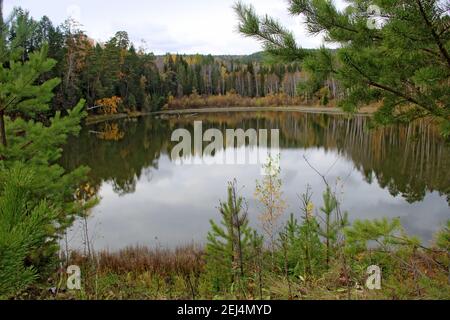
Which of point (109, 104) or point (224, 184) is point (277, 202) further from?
point (109, 104)

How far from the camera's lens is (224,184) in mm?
17109

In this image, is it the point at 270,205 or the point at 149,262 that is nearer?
the point at 149,262

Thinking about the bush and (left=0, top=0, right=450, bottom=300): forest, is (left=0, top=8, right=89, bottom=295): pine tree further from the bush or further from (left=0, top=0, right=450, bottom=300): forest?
the bush

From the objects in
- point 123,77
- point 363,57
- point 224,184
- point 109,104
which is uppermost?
point 123,77

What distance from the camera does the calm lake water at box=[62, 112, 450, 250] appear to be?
12.0m

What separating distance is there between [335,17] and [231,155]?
21796mm

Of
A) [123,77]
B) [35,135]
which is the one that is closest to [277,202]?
[35,135]

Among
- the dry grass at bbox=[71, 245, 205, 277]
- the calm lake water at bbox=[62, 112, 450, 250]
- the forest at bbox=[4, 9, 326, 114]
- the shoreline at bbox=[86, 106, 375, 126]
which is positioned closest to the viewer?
the dry grass at bbox=[71, 245, 205, 277]

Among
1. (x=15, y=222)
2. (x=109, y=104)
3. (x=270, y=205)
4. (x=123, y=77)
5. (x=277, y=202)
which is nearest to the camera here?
(x=15, y=222)

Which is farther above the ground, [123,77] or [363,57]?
[123,77]

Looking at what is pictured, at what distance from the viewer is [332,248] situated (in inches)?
273

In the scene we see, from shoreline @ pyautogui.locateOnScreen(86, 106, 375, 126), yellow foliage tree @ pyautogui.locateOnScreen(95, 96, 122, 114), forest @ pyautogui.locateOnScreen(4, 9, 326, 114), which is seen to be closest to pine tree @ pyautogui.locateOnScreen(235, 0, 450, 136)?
forest @ pyautogui.locateOnScreen(4, 9, 326, 114)
